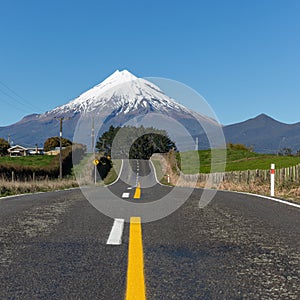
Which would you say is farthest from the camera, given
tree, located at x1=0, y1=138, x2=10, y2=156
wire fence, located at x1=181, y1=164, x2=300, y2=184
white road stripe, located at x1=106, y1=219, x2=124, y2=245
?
tree, located at x1=0, y1=138, x2=10, y2=156

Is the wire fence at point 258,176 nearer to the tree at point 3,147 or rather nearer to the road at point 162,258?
the road at point 162,258

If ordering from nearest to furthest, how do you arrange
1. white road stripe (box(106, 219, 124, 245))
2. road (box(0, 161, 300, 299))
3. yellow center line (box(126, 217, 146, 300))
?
yellow center line (box(126, 217, 146, 300)) → road (box(0, 161, 300, 299)) → white road stripe (box(106, 219, 124, 245))

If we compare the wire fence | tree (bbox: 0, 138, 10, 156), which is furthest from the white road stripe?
tree (bbox: 0, 138, 10, 156)

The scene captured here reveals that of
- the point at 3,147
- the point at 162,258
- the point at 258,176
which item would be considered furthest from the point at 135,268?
the point at 3,147

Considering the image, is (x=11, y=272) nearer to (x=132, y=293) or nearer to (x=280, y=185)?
(x=132, y=293)

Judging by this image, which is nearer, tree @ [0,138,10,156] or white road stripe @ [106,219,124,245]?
white road stripe @ [106,219,124,245]

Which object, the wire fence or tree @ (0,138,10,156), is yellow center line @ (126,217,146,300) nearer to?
the wire fence

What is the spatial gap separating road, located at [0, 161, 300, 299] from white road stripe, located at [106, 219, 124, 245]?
8cm

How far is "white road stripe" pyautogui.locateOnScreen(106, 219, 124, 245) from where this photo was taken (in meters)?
5.11

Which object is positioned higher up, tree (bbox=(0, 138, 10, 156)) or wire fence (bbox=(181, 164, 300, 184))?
tree (bbox=(0, 138, 10, 156))

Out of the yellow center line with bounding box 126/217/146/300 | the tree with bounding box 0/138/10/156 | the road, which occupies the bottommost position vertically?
the road

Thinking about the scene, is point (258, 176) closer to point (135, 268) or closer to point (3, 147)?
point (135, 268)

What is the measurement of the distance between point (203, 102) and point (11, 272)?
18.7 ft

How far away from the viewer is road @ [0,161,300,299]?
3.33 m
